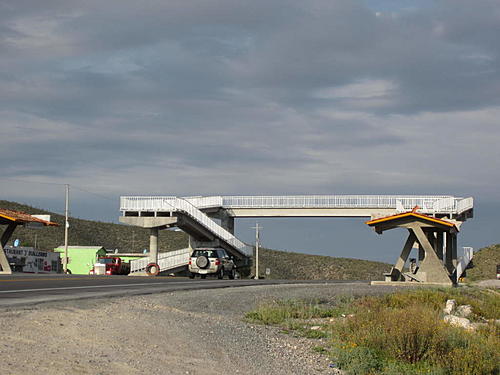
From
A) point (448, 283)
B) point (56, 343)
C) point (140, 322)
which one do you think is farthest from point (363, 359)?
point (448, 283)

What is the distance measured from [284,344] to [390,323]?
221 cm

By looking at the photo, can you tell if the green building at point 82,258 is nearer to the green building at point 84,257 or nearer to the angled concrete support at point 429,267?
the green building at point 84,257

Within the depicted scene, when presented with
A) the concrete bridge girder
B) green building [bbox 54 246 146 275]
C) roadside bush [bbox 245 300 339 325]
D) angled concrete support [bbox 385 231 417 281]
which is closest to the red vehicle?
green building [bbox 54 246 146 275]

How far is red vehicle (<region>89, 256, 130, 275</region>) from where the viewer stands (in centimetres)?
5814

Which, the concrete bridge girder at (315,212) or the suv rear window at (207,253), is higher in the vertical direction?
the concrete bridge girder at (315,212)

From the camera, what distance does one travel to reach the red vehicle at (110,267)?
58141 mm

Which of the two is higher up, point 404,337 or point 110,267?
point 110,267

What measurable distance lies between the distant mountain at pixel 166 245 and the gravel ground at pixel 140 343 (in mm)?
88496

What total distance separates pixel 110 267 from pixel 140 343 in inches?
1881

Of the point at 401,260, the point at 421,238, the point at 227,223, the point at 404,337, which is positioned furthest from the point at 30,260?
the point at 404,337

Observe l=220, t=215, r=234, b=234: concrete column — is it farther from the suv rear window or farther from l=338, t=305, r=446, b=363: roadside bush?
l=338, t=305, r=446, b=363: roadside bush

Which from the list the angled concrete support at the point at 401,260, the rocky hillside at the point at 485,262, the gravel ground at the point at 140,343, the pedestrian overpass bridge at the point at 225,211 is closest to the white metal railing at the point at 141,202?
the pedestrian overpass bridge at the point at 225,211

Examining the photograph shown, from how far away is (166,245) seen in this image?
128 m

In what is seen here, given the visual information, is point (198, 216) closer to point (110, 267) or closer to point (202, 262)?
point (110, 267)
